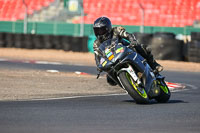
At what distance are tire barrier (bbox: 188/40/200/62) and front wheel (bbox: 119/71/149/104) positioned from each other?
39.8 ft

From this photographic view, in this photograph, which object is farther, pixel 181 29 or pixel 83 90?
pixel 181 29

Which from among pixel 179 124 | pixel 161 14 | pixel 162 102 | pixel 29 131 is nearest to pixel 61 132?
pixel 29 131

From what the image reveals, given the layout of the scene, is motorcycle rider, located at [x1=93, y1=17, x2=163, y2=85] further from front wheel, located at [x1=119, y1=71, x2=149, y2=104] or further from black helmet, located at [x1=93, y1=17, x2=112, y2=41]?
front wheel, located at [x1=119, y1=71, x2=149, y2=104]

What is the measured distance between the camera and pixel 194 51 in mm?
20391

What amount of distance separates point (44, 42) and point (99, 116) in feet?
63.6

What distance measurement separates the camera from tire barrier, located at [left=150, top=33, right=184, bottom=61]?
20812 mm

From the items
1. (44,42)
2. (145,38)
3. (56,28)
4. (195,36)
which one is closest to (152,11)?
(56,28)

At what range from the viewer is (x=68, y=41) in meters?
25.2

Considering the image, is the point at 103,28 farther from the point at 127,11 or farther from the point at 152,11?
the point at 127,11

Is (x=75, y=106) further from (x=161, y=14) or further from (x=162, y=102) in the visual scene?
(x=161, y=14)

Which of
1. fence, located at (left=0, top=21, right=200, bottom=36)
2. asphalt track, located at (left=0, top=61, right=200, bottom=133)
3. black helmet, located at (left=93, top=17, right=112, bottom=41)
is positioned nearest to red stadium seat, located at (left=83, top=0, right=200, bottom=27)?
fence, located at (left=0, top=21, right=200, bottom=36)

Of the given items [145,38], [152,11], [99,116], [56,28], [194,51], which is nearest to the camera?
[99,116]

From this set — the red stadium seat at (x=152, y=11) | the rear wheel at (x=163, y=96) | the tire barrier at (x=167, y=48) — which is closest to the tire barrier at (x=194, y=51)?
the tire barrier at (x=167, y=48)

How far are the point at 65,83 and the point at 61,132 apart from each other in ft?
20.8
